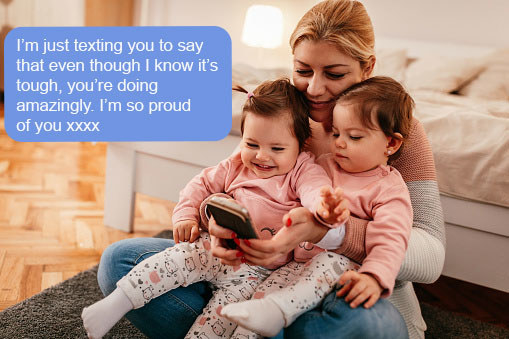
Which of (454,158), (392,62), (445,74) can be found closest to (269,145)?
(454,158)

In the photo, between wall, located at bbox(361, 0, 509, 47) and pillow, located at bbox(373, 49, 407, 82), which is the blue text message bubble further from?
wall, located at bbox(361, 0, 509, 47)

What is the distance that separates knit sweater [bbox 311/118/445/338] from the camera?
0.95 meters

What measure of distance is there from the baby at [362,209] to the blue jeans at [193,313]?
2cm

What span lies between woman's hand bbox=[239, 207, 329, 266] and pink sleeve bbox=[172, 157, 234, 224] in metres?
0.22

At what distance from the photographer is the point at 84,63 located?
7.23 ft

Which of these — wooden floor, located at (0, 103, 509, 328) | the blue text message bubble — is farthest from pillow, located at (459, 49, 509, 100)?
the blue text message bubble

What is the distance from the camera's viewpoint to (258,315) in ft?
2.60

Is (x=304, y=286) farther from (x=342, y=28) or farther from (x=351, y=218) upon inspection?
(x=342, y=28)

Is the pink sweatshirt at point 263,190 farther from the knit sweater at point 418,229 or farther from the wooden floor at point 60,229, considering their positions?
the wooden floor at point 60,229

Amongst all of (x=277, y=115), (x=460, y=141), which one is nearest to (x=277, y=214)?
(x=277, y=115)

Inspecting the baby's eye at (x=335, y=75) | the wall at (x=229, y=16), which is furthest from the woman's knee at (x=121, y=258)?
the wall at (x=229, y=16)

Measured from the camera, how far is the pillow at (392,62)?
2727 mm

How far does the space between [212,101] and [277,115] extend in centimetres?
117

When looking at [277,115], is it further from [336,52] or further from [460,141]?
[460,141]
